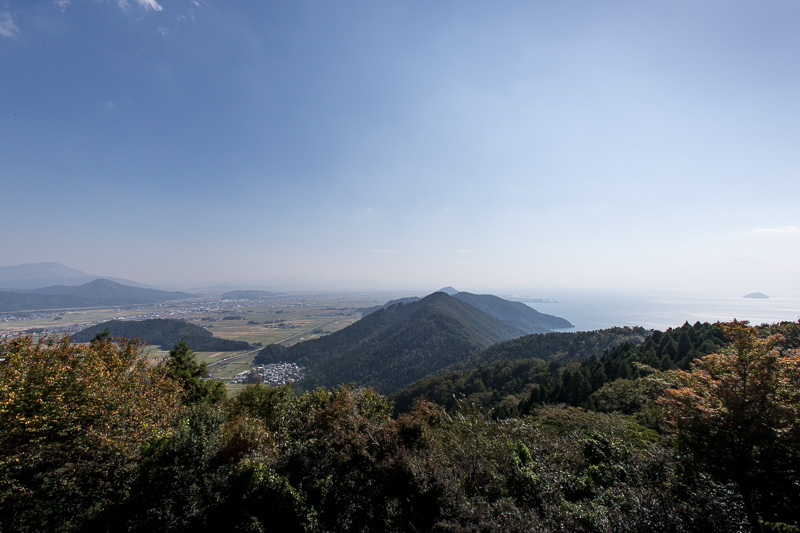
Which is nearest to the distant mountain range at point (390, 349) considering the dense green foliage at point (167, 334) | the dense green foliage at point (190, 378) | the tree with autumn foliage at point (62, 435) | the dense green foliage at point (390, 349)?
the dense green foliage at point (390, 349)

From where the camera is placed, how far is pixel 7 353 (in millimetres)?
12211

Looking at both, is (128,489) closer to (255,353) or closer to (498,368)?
(498,368)

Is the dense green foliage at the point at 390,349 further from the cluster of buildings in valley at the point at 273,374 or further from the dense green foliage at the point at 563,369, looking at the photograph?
the dense green foliage at the point at 563,369

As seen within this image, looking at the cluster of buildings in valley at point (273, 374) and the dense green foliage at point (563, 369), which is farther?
the cluster of buildings in valley at point (273, 374)

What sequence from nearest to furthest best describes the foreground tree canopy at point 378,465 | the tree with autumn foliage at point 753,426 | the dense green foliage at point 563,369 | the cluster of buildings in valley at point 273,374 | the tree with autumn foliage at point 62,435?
the tree with autumn foliage at point 753,426 → the foreground tree canopy at point 378,465 → the tree with autumn foliage at point 62,435 → the dense green foliage at point 563,369 → the cluster of buildings in valley at point 273,374

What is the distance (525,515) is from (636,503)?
3014 millimetres

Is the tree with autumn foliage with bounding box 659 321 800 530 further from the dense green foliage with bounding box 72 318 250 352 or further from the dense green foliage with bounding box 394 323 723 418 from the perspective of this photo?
the dense green foliage with bounding box 72 318 250 352

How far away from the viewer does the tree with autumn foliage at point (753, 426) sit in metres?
7.23

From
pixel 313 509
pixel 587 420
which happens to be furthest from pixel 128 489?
pixel 587 420

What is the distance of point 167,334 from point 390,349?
105 m

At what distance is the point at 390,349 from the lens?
374 feet

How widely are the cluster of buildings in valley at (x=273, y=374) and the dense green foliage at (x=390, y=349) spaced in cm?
379

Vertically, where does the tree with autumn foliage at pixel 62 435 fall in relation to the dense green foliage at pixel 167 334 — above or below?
above

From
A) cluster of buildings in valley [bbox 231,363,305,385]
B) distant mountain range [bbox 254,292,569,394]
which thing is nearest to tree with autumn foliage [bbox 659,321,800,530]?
distant mountain range [bbox 254,292,569,394]
